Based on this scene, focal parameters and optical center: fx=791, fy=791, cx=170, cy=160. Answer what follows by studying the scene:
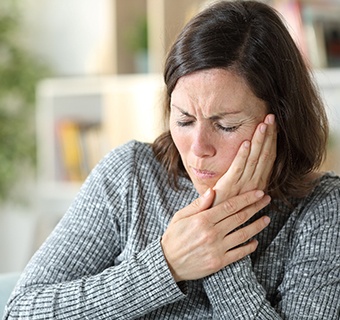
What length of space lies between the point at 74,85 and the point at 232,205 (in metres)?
2.36

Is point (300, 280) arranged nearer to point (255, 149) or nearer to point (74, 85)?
point (255, 149)

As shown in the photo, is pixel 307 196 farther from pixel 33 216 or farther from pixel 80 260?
pixel 33 216

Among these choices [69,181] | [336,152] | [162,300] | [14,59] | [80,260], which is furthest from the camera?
[14,59]

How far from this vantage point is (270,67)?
4.89 ft

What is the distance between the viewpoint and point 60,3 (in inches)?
173

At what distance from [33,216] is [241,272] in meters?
3.16

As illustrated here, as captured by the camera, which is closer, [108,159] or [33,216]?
[108,159]

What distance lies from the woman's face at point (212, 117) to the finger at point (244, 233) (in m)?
0.12

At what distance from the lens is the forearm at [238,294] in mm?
1472

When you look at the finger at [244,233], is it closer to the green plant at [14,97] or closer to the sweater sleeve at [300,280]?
the sweater sleeve at [300,280]

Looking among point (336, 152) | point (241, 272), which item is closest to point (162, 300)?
point (241, 272)

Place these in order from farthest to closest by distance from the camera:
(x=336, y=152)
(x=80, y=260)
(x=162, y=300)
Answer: (x=336, y=152), (x=80, y=260), (x=162, y=300)

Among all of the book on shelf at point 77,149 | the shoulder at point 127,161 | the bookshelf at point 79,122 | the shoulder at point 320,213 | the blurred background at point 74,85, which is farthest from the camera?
the book on shelf at point 77,149

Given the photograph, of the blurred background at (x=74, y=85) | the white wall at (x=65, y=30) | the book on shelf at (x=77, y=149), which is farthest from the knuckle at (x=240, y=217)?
the white wall at (x=65, y=30)
